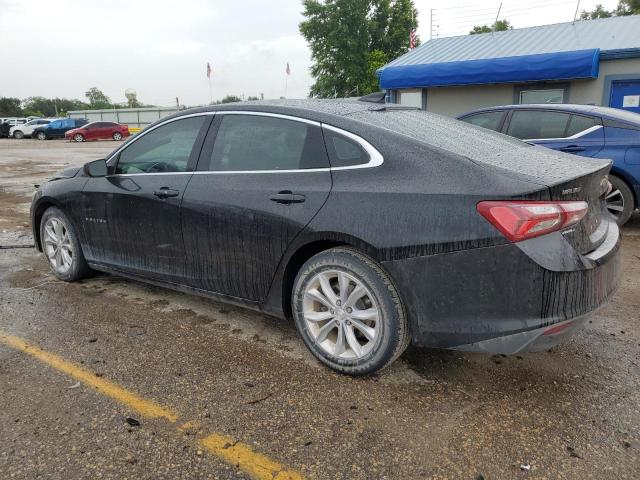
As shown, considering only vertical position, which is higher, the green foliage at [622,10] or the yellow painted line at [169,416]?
the green foliage at [622,10]

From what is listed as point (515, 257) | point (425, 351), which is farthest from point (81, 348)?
point (515, 257)

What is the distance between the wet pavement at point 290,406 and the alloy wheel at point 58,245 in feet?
2.96

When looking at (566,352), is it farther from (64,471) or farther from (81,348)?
(81,348)

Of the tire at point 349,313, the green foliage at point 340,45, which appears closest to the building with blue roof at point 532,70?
the tire at point 349,313

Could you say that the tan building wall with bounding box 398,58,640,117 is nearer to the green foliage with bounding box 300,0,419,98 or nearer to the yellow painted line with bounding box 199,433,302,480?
the yellow painted line with bounding box 199,433,302,480

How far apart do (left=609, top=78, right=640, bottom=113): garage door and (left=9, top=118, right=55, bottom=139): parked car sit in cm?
3855

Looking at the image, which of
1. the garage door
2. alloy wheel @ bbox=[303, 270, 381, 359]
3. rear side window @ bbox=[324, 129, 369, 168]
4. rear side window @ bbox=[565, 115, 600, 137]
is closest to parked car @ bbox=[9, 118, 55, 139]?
the garage door

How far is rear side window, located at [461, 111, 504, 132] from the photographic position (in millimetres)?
6812

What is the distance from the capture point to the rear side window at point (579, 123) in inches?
242

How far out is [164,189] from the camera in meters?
3.70

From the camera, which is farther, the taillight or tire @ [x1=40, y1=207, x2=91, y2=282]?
tire @ [x1=40, y1=207, x2=91, y2=282]

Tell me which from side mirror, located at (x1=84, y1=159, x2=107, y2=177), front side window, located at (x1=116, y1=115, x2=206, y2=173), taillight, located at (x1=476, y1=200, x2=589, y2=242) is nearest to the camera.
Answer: taillight, located at (x1=476, y1=200, x2=589, y2=242)

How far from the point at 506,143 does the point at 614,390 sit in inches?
60.0

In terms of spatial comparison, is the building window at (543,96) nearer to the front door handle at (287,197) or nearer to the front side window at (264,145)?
the front side window at (264,145)
